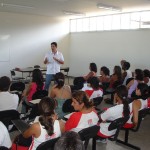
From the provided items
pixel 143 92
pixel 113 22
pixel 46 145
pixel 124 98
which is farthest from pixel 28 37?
pixel 46 145

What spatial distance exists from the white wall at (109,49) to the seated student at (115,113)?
5673mm

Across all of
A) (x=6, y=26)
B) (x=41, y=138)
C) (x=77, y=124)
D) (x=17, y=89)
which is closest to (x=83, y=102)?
(x=77, y=124)

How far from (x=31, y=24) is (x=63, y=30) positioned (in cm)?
176

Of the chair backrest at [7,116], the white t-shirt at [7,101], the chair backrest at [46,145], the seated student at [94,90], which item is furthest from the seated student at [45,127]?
the seated student at [94,90]

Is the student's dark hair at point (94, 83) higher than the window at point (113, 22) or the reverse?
the reverse

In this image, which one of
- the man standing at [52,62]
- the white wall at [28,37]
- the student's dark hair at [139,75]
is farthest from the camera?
the white wall at [28,37]

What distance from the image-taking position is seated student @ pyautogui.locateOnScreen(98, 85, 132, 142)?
3.27 m

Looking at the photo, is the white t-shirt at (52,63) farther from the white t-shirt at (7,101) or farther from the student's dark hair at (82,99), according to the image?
the student's dark hair at (82,99)

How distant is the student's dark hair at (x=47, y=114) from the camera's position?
93.6 inches

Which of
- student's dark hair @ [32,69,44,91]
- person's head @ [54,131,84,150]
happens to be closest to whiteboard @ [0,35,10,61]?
student's dark hair @ [32,69,44,91]

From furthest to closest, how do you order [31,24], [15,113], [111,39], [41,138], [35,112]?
1. [31,24]
2. [111,39]
3. [35,112]
4. [15,113]
5. [41,138]

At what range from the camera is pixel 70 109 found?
13.0 ft

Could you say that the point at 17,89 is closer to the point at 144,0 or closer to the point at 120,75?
the point at 120,75

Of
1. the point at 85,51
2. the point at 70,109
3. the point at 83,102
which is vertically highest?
the point at 85,51
